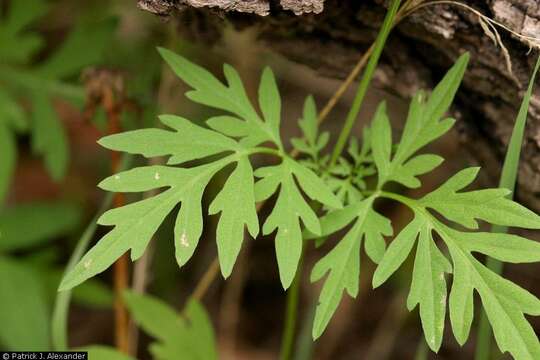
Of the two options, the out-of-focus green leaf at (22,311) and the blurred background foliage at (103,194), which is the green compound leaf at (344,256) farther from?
the out-of-focus green leaf at (22,311)

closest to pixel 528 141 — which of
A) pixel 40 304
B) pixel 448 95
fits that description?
pixel 448 95

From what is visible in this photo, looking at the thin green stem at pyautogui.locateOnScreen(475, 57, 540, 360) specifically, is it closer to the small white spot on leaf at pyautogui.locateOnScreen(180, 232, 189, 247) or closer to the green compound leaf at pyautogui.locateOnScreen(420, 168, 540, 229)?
the green compound leaf at pyautogui.locateOnScreen(420, 168, 540, 229)

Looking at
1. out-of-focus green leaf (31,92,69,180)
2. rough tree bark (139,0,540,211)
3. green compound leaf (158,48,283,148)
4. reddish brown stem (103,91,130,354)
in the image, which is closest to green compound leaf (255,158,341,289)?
green compound leaf (158,48,283,148)

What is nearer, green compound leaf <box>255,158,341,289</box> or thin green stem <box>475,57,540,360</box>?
green compound leaf <box>255,158,341,289</box>

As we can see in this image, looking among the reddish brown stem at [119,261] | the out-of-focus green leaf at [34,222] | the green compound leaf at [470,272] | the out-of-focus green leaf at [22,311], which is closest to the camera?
the green compound leaf at [470,272]

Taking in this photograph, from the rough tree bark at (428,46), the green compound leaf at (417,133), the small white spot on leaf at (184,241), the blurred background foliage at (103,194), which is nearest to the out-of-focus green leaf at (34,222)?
the blurred background foliage at (103,194)

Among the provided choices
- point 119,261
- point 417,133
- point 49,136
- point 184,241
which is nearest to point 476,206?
point 417,133

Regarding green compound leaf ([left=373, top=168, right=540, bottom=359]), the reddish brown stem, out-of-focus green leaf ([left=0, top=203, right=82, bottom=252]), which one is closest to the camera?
green compound leaf ([left=373, top=168, right=540, bottom=359])
